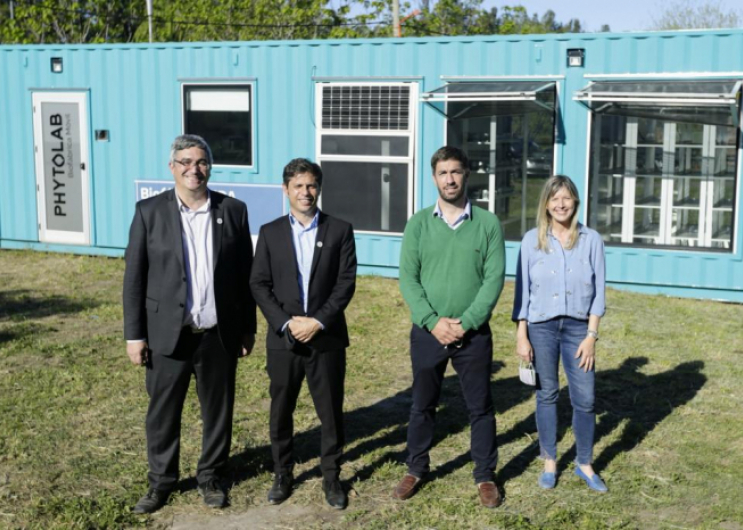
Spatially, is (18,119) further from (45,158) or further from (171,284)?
(171,284)

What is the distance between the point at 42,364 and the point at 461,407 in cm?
344

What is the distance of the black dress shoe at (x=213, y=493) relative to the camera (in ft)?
15.5

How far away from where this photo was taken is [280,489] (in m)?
4.80

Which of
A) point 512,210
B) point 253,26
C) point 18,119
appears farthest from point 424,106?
point 253,26

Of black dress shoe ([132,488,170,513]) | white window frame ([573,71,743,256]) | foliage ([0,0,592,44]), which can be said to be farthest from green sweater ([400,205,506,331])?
foliage ([0,0,592,44])

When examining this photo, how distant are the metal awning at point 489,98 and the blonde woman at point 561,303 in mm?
5480

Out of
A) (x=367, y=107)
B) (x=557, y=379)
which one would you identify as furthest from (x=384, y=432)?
(x=367, y=107)

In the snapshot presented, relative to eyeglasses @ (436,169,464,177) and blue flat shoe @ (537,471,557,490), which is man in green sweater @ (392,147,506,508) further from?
blue flat shoe @ (537,471,557,490)

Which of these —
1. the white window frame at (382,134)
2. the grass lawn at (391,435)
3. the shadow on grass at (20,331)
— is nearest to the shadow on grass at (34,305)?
the grass lawn at (391,435)

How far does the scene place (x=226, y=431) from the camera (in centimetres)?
485

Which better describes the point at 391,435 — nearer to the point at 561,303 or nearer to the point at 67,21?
the point at 561,303

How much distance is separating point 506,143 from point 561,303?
640cm

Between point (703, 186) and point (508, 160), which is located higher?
point (508, 160)

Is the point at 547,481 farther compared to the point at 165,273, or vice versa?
the point at 547,481
